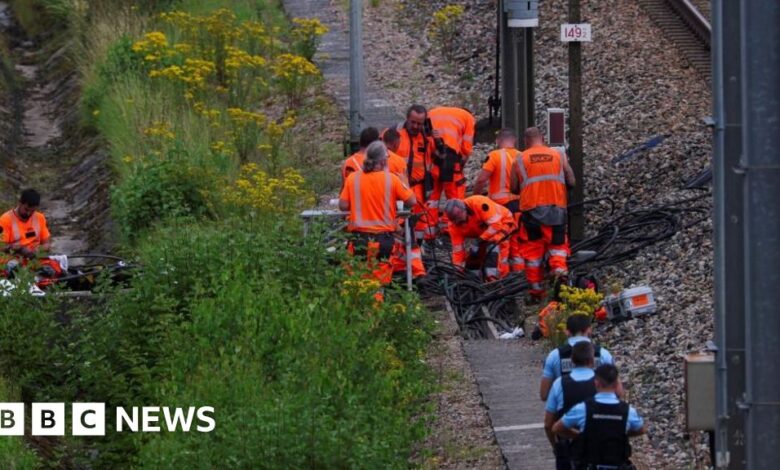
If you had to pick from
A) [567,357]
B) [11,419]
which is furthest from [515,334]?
[567,357]

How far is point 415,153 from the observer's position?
16.6 m

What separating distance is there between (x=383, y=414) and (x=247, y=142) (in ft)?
34.1

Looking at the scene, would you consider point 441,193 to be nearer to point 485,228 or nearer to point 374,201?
point 485,228

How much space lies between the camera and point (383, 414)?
410 inches

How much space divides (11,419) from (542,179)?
525cm

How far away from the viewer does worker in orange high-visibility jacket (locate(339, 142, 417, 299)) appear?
574 inches

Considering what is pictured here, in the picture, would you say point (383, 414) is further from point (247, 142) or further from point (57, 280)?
point (247, 142)

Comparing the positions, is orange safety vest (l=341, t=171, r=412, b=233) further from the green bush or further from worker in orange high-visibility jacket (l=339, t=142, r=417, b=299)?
the green bush

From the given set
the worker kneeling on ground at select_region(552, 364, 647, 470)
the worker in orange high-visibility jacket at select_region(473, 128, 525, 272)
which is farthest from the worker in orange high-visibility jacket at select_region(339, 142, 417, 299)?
the worker kneeling on ground at select_region(552, 364, 647, 470)

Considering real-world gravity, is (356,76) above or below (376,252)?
above

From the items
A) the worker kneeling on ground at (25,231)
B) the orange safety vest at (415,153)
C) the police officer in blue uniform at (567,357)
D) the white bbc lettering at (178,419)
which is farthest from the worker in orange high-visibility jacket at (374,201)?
the police officer in blue uniform at (567,357)

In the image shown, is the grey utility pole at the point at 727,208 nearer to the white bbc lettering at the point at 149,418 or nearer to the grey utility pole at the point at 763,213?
the grey utility pole at the point at 763,213

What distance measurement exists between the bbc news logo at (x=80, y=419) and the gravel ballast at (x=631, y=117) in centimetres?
323

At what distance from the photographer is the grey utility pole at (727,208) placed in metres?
7.36
